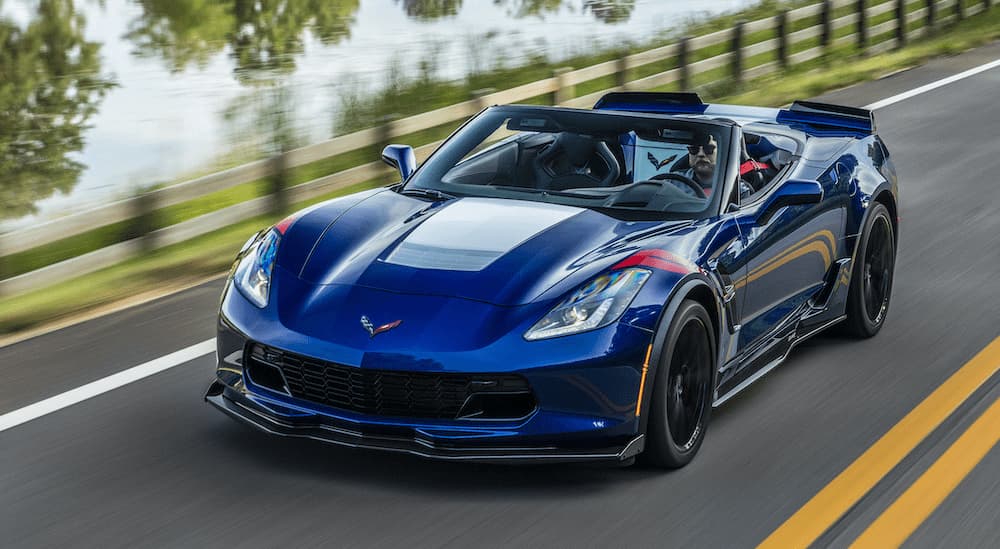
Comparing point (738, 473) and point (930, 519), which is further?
point (738, 473)

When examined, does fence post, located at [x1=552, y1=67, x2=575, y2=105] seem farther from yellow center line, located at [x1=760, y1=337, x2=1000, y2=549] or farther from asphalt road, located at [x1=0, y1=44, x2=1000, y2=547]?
yellow center line, located at [x1=760, y1=337, x2=1000, y2=549]

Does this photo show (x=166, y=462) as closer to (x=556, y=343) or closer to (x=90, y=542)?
(x=90, y=542)

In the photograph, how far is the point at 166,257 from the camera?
9.59m

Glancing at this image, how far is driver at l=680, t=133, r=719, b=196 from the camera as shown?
617 cm

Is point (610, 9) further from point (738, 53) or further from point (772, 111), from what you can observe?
point (772, 111)

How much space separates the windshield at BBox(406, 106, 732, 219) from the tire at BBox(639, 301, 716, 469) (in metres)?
0.66

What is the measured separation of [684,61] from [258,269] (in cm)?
1275

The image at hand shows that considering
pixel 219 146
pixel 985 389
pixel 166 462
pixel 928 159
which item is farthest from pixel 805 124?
pixel 219 146

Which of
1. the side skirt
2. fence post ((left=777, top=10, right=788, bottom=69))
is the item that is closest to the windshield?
the side skirt

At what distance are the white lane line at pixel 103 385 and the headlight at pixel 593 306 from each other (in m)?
2.46

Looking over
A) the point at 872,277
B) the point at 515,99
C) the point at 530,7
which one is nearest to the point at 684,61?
the point at 515,99

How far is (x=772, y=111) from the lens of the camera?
26.2 feet

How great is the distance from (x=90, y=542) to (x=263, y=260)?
140cm

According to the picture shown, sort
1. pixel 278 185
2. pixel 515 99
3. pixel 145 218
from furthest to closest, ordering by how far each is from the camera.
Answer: pixel 515 99
pixel 278 185
pixel 145 218
